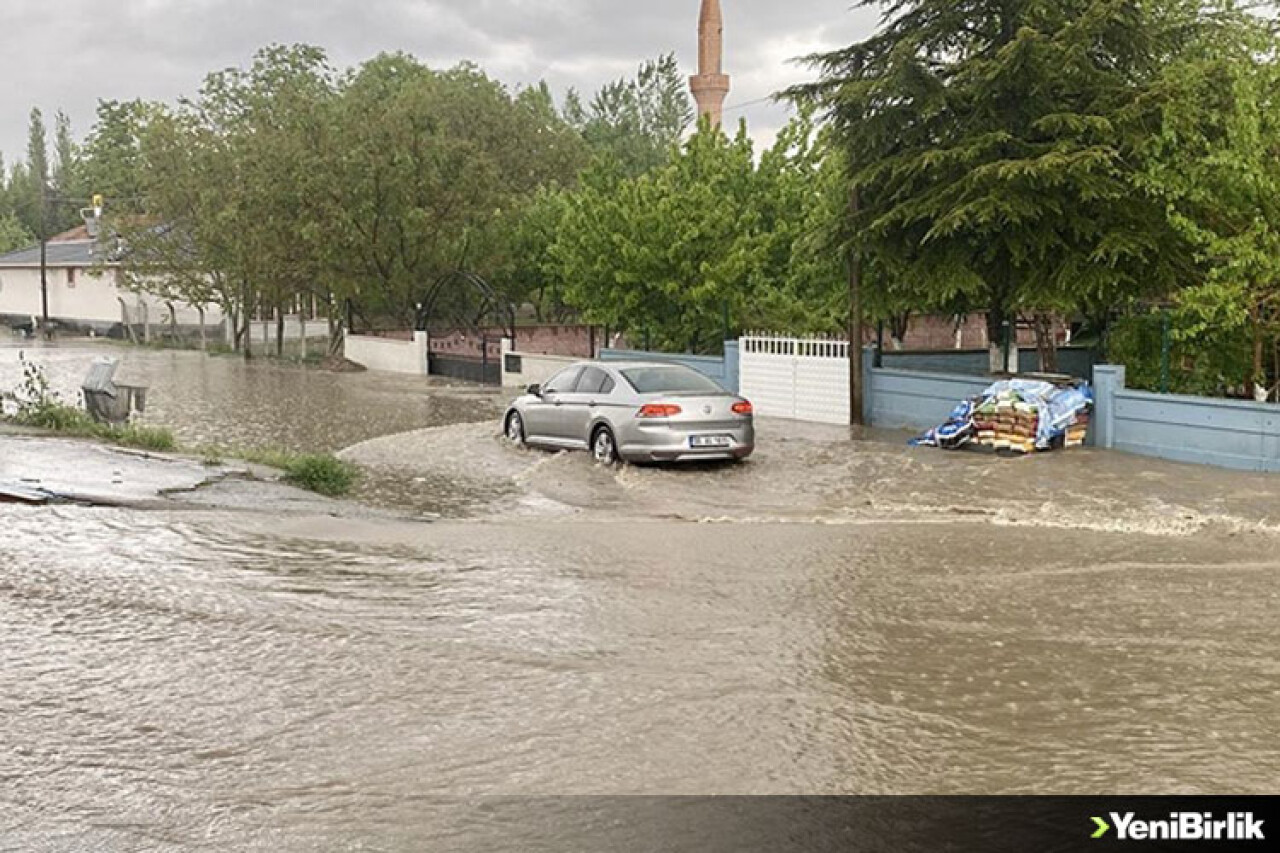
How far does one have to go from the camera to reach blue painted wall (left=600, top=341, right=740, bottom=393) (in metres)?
25.1

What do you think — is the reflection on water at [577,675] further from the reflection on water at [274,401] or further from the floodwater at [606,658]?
the reflection on water at [274,401]

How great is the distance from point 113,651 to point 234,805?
8.68 ft

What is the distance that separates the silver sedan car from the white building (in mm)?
44766

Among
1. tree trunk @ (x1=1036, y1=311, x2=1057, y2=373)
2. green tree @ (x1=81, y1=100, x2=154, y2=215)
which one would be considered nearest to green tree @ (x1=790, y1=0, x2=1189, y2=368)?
tree trunk @ (x1=1036, y1=311, x2=1057, y2=373)

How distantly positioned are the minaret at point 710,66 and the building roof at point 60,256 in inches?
1277

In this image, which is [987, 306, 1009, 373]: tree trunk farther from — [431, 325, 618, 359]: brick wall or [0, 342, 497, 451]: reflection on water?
[431, 325, 618, 359]: brick wall

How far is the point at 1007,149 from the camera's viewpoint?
63.4ft

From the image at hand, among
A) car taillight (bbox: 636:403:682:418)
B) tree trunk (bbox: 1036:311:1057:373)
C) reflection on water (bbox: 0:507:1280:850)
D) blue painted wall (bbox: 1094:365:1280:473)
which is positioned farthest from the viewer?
tree trunk (bbox: 1036:311:1057:373)

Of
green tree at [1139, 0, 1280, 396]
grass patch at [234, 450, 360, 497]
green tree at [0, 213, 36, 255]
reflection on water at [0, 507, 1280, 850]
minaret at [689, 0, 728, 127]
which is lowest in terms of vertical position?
reflection on water at [0, 507, 1280, 850]

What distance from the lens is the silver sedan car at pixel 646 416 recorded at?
53.0 feet

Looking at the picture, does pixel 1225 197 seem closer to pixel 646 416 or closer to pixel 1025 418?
pixel 1025 418

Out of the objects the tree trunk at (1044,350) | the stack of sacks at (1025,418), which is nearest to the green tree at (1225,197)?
the stack of sacks at (1025,418)

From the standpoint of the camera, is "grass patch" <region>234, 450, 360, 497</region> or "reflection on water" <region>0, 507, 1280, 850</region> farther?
"grass patch" <region>234, 450, 360, 497</region>

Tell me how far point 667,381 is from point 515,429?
3394mm
